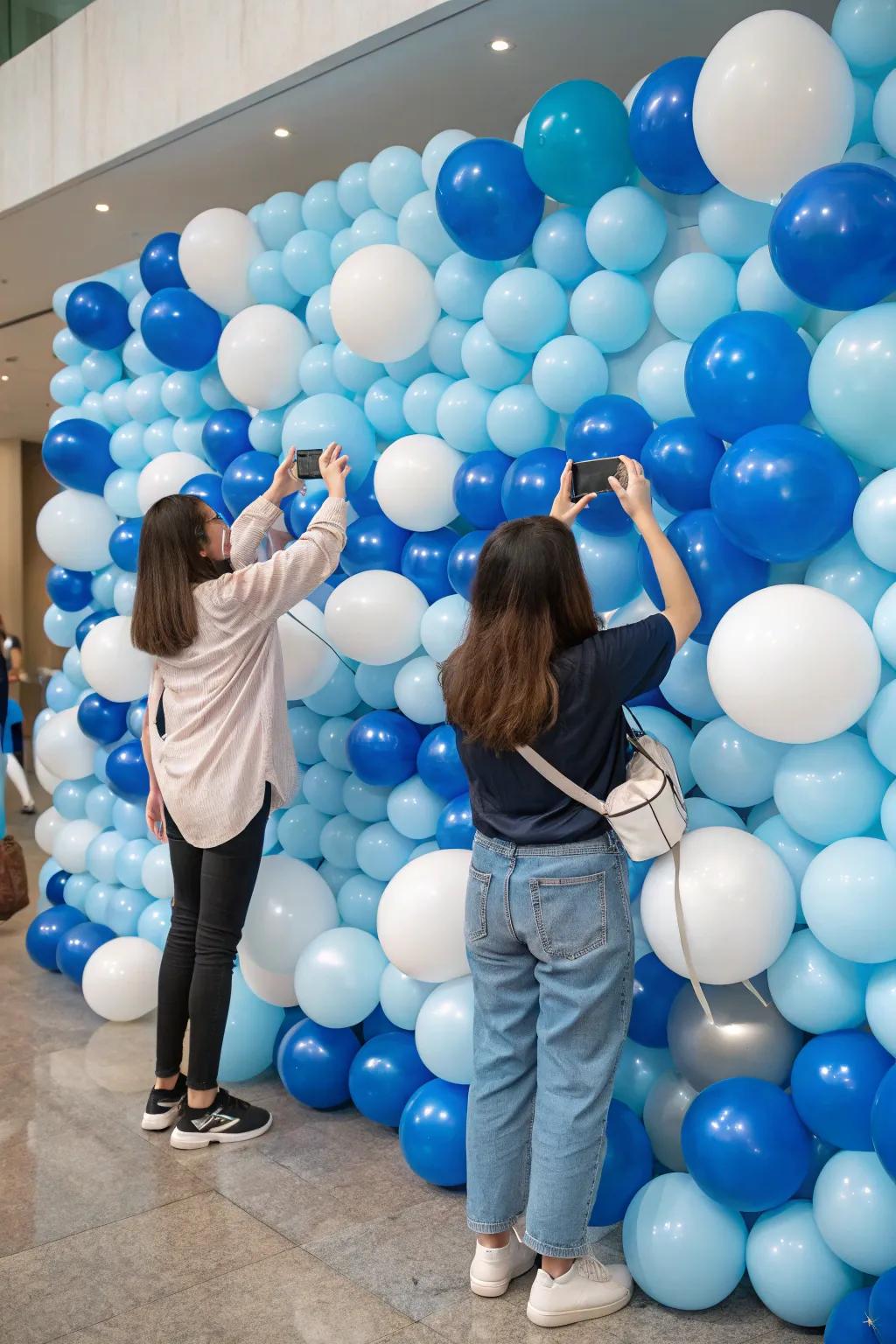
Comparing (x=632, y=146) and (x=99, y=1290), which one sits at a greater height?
(x=632, y=146)

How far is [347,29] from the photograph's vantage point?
10.0 ft

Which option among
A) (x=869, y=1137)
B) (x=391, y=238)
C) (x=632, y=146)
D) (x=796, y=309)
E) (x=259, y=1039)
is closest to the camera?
(x=869, y=1137)

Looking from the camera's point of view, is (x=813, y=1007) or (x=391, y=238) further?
(x=391, y=238)

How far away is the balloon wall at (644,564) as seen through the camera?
198 centimetres

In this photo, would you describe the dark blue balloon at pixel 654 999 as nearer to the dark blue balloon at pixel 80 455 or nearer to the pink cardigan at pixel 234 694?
the pink cardigan at pixel 234 694

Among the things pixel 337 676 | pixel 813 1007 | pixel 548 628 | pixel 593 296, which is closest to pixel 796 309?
pixel 593 296

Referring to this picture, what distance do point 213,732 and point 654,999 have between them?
3.67 feet

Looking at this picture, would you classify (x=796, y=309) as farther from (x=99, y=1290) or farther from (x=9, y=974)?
(x=9, y=974)

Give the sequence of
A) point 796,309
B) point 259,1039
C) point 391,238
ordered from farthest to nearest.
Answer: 1. point 259,1039
2. point 391,238
3. point 796,309

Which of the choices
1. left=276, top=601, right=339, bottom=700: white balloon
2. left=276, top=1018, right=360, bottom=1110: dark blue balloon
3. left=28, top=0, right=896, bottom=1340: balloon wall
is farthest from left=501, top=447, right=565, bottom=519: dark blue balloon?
left=276, top=1018, right=360, bottom=1110: dark blue balloon

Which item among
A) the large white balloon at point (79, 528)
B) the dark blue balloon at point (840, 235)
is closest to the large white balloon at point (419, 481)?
the dark blue balloon at point (840, 235)

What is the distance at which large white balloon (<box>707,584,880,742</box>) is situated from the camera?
1929mm

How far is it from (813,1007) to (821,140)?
1.46 m

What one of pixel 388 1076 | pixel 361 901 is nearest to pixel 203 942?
pixel 361 901
